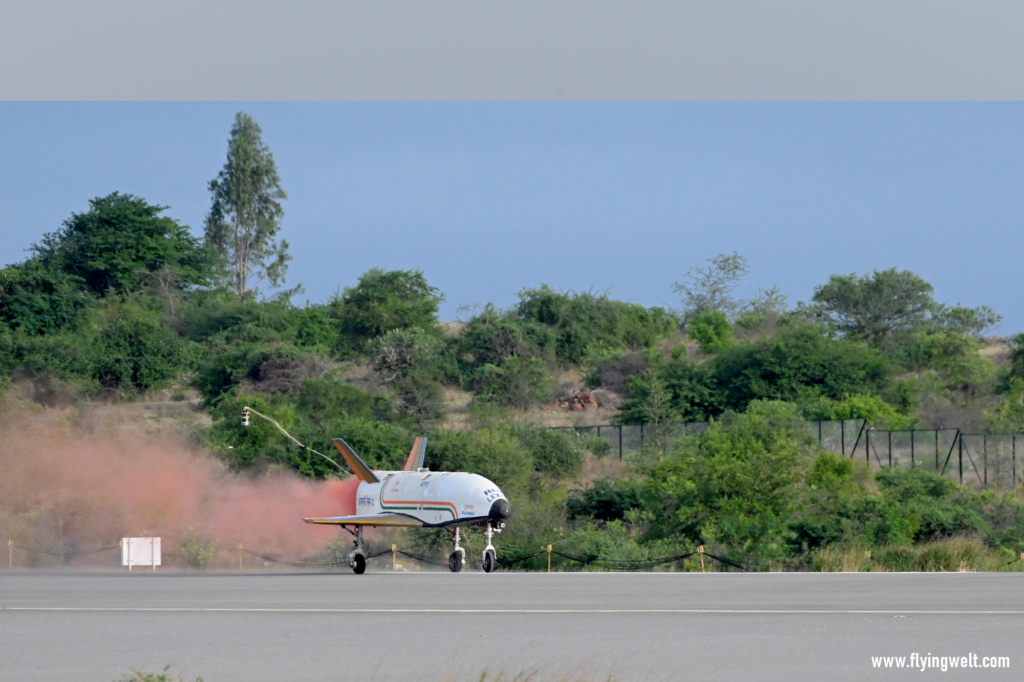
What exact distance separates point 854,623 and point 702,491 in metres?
23.7

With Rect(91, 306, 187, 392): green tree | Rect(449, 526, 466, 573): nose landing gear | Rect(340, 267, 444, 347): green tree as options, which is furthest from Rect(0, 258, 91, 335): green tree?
Rect(449, 526, 466, 573): nose landing gear

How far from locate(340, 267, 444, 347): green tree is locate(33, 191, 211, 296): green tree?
1437 centimetres

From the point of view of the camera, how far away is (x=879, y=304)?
93.1 meters

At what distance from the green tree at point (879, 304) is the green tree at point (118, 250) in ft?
175

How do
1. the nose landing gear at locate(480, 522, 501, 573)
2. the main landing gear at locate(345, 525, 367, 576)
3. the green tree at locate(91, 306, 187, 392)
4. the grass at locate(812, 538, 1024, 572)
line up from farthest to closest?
the green tree at locate(91, 306, 187, 392) < the grass at locate(812, 538, 1024, 572) < the main landing gear at locate(345, 525, 367, 576) < the nose landing gear at locate(480, 522, 501, 573)

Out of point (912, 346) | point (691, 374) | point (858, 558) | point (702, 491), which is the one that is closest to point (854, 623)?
point (858, 558)

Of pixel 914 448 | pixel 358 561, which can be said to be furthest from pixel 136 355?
pixel 358 561

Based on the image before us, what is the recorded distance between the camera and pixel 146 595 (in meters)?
21.6

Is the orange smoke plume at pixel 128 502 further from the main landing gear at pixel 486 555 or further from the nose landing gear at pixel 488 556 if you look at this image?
the nose landing gear at pixel 488 556

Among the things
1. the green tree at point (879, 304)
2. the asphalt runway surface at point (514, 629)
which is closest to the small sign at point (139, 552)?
the asphalt runway surface at point (514, 629)

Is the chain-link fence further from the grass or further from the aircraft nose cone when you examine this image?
the aircraft nose cone

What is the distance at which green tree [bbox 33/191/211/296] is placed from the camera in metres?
90.7

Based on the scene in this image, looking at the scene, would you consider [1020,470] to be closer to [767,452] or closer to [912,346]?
[767,452]

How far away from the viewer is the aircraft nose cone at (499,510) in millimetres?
28422
